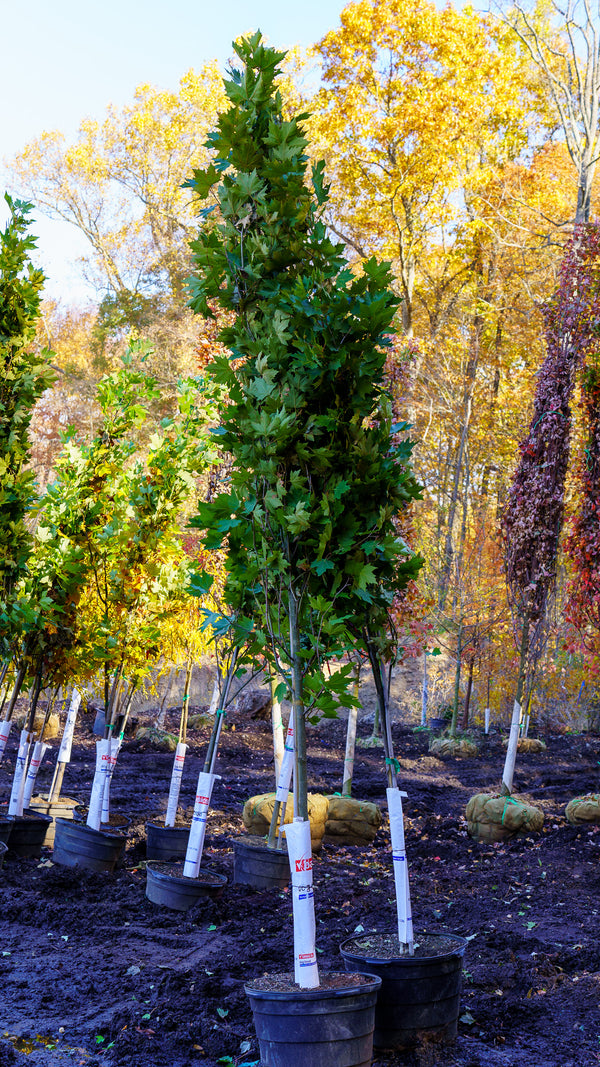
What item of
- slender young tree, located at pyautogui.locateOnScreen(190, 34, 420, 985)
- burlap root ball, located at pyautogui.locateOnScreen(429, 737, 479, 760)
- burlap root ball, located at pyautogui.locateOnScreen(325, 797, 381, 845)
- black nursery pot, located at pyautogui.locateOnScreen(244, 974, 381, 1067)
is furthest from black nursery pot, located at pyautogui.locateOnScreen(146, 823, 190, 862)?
burlap root ball, located at pyautogui.locateOnScreen(429, 737, 479, 760)

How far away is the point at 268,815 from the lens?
8.06m

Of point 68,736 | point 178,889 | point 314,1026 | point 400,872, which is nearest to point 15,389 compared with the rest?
point 68,736

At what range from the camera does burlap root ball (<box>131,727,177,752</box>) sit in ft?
51.8

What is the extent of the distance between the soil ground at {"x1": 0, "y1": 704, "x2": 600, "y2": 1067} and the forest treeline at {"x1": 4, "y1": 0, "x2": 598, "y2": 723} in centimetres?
463

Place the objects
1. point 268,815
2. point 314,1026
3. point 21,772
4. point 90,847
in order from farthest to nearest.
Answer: point 268,815 → point 21,772 → point 90,847 → point 314,1026

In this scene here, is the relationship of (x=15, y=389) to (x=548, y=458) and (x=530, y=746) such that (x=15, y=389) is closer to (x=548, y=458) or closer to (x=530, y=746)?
(x=548, y=458)

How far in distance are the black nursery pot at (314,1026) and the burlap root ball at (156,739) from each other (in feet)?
42.5

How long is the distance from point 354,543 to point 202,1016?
2.32 meters

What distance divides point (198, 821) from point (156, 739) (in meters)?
10.6

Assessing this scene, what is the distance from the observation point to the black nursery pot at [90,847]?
264 inches

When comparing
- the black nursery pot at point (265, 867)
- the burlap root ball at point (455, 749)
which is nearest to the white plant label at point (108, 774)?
the black nursery pot at point (265, 867)

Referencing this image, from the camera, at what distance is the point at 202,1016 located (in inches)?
151

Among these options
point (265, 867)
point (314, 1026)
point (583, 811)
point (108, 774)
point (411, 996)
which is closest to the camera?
point (314, 1026)

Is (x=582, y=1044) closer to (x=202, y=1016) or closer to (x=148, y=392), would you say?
(x=202, y=1016)
